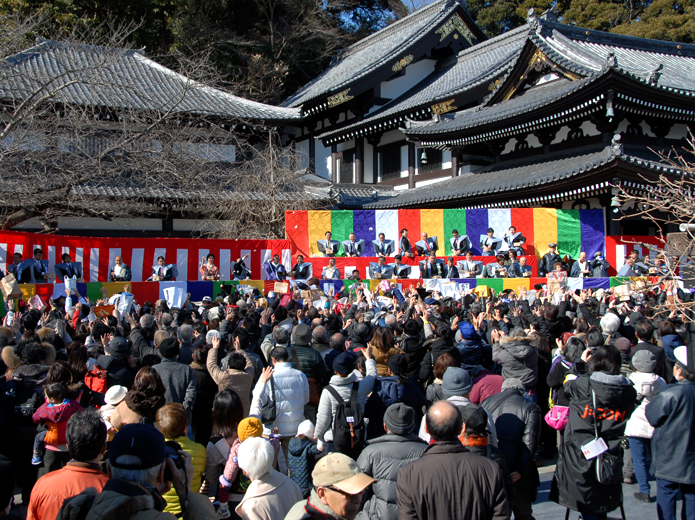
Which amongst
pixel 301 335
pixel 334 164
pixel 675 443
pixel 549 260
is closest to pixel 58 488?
pixel 301 335

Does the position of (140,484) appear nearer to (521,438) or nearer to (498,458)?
(498,458)

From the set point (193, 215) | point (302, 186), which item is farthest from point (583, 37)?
point (193, 215)

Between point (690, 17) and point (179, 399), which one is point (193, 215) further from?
point (690, 17)

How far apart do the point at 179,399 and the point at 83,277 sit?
29.6ft

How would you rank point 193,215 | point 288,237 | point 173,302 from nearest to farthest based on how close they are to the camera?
point 173,302 < point 288,237 < point 193,215

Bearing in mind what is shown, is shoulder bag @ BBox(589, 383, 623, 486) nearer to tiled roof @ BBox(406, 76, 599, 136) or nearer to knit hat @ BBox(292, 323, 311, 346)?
knit hat @ BBox(292, 323, 311, 346)

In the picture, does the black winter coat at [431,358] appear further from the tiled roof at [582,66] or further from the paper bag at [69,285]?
the tiled roof at [582,66]

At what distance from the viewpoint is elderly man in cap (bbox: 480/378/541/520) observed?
4078mm

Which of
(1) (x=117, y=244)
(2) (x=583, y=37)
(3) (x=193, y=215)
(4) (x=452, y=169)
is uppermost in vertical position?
(2) (x=583, y=37)

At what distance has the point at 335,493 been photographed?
2758 mm

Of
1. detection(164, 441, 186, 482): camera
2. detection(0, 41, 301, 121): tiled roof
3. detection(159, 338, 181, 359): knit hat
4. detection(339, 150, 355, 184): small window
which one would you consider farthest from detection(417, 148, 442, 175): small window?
detection(164, 441, 186, 482): camera

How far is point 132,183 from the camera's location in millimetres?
17531

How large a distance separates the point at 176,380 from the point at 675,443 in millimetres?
4030

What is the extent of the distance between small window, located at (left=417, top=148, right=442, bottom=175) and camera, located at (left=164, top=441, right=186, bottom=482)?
1859 centimetres
